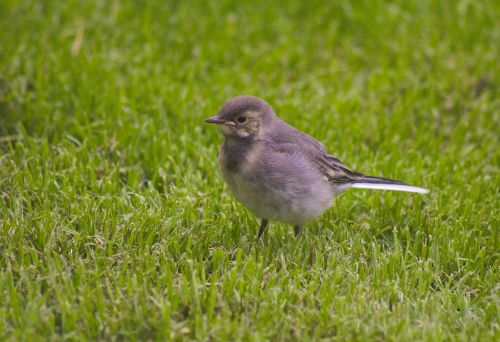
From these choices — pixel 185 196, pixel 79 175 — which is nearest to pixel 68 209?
pixel 79 175

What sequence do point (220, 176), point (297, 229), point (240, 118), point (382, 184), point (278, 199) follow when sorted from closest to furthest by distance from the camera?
point (278, 199) → point (240, 118) → point (382, 184) → point (297, 229) → point (220, 176)

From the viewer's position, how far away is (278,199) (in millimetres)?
5137

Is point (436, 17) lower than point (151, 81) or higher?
higher

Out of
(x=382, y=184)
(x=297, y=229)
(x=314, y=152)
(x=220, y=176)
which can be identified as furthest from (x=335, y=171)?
(x=220, y=176)

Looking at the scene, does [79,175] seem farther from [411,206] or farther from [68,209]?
[411,206]

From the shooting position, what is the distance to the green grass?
4.30 metres

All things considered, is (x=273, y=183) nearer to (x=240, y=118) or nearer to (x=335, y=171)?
(x=240, y=118)

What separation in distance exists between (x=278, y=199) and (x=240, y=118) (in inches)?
25.8

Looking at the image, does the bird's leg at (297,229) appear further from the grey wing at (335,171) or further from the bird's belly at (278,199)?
the grey wing at (335,171)

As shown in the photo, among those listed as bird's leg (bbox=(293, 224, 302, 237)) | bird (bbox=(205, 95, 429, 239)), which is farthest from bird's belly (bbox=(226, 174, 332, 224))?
bird's leg (bbox=(293, 224, 302, 237))

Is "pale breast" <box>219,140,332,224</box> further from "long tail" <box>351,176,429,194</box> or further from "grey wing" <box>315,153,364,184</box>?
"long tail" <box>351,176,429,194</box>

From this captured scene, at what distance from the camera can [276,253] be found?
17.1 feet

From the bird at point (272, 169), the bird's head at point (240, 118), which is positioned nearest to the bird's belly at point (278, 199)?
the bird at point (272, 169)

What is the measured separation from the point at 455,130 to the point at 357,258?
2.65m
